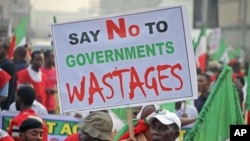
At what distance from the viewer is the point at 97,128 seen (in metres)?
6.58

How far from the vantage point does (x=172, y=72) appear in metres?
6.42

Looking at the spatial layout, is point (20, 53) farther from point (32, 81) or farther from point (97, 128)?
point (97, 128)

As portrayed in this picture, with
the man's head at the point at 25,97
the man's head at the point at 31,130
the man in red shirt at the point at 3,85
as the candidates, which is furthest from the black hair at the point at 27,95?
the man's head at the point at 31,130

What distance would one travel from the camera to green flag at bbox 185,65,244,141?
261 inches

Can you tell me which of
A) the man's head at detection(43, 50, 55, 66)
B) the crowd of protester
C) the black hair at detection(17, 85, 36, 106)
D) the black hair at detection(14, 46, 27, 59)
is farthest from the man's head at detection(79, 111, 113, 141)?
the man's head at detection(43, 50, 55, 66)

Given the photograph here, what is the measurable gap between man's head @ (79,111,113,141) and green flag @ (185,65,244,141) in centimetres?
56

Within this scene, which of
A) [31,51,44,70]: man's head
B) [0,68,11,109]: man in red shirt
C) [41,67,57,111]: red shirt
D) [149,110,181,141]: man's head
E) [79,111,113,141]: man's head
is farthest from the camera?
[41,67,57,111]: red shirt

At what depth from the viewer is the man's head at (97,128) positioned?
654 centimetres

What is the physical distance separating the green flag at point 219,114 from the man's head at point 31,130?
1.15m

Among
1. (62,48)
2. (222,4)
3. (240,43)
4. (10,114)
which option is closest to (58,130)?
(10,114)

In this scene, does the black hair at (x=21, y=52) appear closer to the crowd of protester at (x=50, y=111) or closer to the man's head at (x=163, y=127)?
the crowd of protester at (x=50, y=111)

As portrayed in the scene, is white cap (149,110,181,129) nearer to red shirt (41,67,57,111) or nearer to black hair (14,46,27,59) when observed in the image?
red shirt (41,67,57,111)

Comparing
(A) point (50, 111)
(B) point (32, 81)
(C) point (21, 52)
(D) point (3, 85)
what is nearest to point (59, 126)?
(D) point (3, 85)

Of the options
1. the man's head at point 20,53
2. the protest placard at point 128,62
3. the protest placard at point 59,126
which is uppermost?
the man's head at point 20,53
